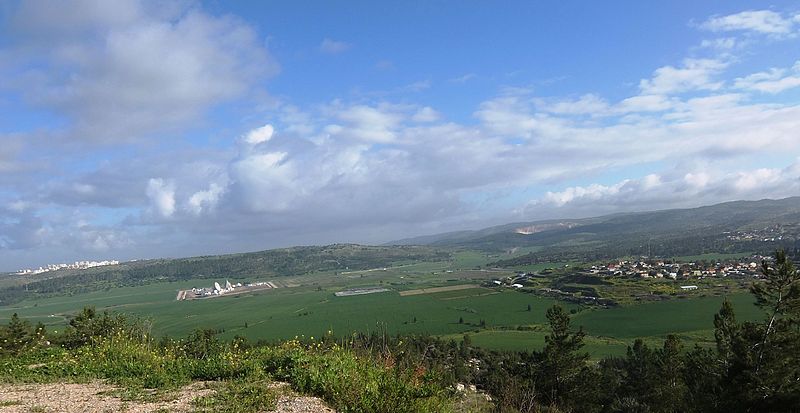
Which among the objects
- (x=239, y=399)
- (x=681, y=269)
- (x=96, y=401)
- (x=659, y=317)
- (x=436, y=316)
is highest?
(x=96, y=401)

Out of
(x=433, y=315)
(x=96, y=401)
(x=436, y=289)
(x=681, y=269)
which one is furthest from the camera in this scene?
(x=436, y=289)

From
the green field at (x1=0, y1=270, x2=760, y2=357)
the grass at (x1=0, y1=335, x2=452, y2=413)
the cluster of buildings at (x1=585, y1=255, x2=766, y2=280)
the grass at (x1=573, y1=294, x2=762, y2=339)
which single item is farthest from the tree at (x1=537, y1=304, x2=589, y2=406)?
the cluster of buildings at (x1=585, y1=255, x2=766, y2=280)

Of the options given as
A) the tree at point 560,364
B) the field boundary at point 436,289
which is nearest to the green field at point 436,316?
the field boundary at point 436,289

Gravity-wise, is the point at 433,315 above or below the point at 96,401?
below

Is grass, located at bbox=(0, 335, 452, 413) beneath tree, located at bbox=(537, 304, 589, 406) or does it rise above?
above

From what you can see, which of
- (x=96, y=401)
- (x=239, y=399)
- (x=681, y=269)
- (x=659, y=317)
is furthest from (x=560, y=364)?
(x=681, y=269)

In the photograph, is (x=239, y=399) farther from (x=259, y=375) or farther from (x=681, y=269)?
(x=681, y=269)

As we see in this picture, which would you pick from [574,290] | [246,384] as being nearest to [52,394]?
[246,384]

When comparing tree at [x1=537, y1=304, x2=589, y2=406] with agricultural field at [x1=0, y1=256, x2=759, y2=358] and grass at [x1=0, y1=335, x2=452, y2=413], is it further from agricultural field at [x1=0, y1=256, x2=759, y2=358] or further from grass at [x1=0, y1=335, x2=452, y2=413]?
grass at [x1=0, y1=335, x2=452, y2=413]
